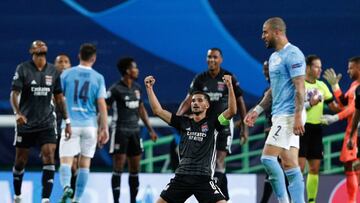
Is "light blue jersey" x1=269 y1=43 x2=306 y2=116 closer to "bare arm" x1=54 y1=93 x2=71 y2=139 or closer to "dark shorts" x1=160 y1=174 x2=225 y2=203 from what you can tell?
"dark shorts" x1=160 y1=174 x2=225 y2=203

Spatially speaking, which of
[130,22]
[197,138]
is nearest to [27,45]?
[130,22]

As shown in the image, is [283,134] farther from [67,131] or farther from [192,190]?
[67,131]

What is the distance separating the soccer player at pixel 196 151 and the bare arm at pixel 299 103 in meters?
0.62

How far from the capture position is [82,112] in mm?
12469

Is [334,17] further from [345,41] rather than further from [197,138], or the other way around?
[197,138]

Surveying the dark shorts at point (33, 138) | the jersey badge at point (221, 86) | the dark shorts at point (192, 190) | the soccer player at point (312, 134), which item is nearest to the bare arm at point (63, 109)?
the dark shorts at point (33, 138)

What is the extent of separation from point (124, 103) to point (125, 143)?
0.53 metres

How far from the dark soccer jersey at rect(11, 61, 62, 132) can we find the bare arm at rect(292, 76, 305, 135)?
11.3 feet

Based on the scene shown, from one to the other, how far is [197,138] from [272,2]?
6.29 meters

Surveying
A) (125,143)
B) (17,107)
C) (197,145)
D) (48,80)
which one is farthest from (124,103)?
(197,145)

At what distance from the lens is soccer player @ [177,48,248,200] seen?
12.4 m

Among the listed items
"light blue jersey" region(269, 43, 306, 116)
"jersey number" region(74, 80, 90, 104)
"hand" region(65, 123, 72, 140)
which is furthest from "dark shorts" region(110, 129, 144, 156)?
"light blue jersey" region(269, 43, 306, 116)

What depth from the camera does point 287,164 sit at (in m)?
9.99

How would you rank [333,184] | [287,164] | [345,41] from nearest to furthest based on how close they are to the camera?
[287,164], [333,184], [345,41]
